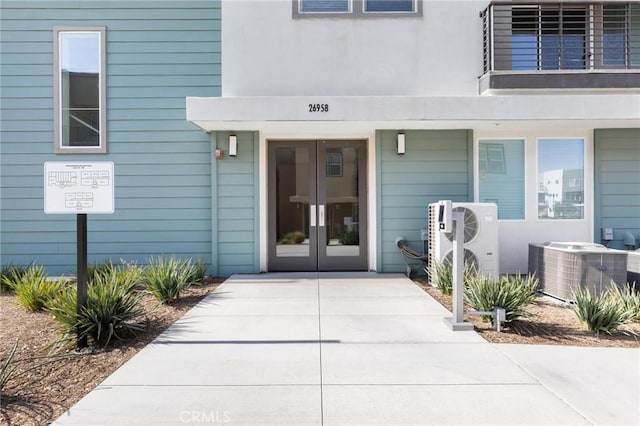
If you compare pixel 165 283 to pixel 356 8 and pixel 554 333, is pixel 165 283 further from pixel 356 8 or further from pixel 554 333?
pixel 356 8

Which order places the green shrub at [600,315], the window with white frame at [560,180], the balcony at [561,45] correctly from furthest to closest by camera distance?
the window with white frame at [560,180] < the balcony at [561,45] < the green shrub at [600,315]

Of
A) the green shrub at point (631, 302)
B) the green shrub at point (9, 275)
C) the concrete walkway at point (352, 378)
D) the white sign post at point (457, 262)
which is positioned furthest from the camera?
the green shrub at point (9, 275)

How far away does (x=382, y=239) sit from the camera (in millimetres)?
8609

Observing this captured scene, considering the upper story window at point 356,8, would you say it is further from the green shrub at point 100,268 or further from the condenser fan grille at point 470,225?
the green shrub at point 100,268

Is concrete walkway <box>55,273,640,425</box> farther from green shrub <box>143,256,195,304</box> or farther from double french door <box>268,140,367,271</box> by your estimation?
double french door <box>268,140,367,271</box>

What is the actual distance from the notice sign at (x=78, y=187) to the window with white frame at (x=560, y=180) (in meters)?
7.87

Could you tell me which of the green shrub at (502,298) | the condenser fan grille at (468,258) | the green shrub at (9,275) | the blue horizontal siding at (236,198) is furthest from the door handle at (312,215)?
the green shrub at (9,275)

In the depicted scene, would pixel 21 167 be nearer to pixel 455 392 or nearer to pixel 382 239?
pixel 382 239

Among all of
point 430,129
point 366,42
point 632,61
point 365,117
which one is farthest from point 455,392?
point 632,61

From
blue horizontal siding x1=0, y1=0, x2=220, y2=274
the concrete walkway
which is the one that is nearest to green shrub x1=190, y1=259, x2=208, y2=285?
blue horizontal siding x1=0, y1=0, x2=220, y2=274

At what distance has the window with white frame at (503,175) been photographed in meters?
8.70

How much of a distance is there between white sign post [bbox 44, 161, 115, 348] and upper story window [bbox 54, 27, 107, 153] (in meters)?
4.44

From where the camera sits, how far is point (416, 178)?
859 centimetres

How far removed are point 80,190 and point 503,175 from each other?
24.7 feet
